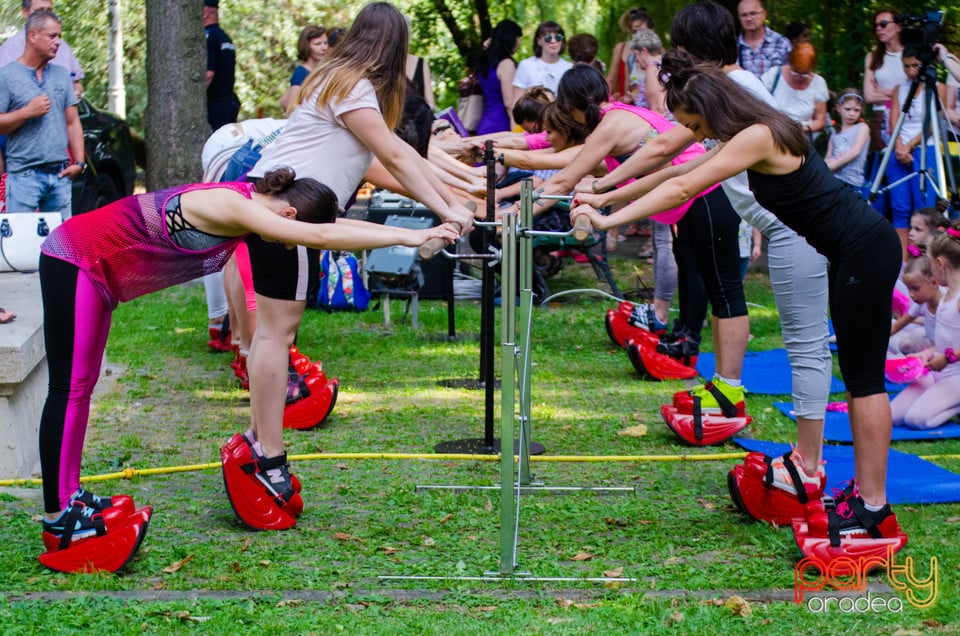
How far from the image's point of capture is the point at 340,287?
959cm

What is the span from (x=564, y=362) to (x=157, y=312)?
347 cm

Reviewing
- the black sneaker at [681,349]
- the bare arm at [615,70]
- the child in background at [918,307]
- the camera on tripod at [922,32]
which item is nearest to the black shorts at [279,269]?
the black sneaker at [681,349]

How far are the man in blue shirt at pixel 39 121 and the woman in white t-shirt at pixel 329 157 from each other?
375cm

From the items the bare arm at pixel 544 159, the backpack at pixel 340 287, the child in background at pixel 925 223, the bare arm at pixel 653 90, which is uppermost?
the bare arm at pixel 653 90

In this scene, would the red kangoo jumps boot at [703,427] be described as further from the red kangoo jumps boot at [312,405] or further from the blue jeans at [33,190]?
the blue jeans at [33,190]

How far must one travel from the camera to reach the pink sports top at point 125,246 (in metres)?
4.11

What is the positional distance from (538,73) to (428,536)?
735cm

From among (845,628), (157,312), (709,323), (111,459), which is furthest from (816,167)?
(157,312)

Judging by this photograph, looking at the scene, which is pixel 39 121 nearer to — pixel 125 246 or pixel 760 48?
pixel 125 246

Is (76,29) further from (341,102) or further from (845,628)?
(845,628)

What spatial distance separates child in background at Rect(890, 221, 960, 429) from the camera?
6.25m

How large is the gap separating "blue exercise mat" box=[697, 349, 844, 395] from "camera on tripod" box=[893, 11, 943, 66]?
267 cm

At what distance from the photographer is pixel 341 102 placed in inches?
193

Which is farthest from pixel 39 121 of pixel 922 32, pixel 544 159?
pixel 922 32
